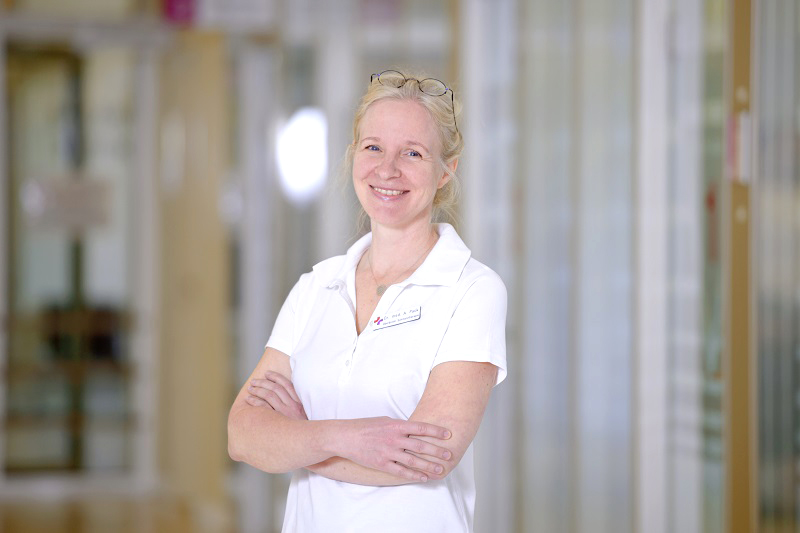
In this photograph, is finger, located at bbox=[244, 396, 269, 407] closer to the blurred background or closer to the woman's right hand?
the woman's right hand

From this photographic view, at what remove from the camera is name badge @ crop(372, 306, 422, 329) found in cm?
201

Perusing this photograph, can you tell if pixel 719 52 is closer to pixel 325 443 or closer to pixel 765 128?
pixel 765 128

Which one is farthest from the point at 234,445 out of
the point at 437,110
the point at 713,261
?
the point at 713,261

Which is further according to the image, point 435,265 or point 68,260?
point 68,260

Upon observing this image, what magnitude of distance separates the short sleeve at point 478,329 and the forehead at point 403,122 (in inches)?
12.2

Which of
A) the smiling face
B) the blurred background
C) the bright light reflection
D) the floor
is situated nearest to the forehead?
the smiling face

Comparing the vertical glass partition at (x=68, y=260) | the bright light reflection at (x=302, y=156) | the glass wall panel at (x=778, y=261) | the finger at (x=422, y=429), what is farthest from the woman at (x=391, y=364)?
the vertical glass partition at (x=68, y=260)

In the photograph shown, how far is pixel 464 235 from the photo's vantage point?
15.0 feet

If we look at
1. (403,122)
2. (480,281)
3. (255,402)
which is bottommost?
(255,402)

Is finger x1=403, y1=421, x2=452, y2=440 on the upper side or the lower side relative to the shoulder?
lower

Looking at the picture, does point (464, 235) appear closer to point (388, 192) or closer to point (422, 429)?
point (388, 192)

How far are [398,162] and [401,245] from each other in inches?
7.2

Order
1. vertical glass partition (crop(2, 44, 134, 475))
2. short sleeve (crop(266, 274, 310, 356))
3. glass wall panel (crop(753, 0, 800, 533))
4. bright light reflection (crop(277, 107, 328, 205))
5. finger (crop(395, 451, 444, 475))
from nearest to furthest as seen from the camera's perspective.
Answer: finger (crop(395, 451, 444, 475)), short sleeve (crop(266, 274, 310, 356)), glass wall panel (crop(753, 0, 800, 533)), bright light reflection (crop(277, 107, 328, 205)), vertical glass partition (crop(2, 44, 134, 475))

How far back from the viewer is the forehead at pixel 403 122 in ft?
6.75
